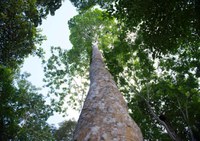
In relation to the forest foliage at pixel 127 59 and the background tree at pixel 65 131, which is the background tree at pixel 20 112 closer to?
the forest foliage at pixel 127 59

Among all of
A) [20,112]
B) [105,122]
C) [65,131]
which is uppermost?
[65,131]

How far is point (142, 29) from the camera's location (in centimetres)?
745

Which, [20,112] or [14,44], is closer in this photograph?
[14,44]

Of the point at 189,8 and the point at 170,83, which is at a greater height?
the point at 170,83

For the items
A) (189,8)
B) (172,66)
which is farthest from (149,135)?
(189,8)

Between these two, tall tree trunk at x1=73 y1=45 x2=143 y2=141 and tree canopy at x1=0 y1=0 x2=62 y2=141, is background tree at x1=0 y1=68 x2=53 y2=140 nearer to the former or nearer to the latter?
tree canopy at x1=0 y1=0 x2=62 y2=141

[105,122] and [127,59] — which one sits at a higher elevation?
[127,59]

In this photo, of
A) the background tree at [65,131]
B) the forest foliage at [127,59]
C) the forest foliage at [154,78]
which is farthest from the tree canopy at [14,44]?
the background tree at [65,131]

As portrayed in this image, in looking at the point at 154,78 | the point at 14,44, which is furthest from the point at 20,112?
the point at 154,78

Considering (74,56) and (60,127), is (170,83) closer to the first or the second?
(74,56)

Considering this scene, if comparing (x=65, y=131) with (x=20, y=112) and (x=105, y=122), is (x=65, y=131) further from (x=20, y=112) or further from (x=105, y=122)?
(x=105, y=122)

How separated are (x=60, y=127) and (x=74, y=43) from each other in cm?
1089

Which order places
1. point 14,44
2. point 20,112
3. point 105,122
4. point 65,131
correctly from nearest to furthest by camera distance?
point 105,122
point 14,44
point 20,112
point 65,131

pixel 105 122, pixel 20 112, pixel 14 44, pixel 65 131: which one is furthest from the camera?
pixel 65 131
